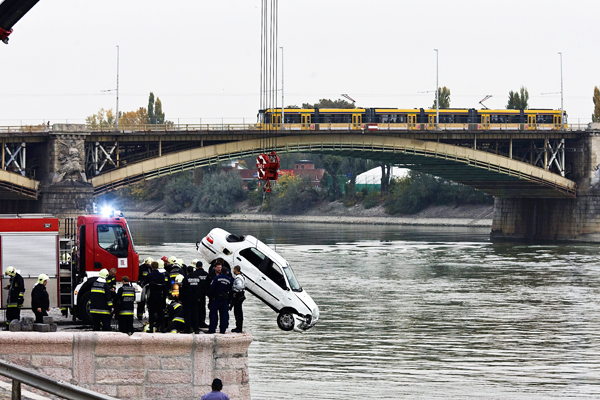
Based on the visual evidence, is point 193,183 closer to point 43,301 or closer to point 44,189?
point 44,189

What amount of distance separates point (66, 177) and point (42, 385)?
5385cm

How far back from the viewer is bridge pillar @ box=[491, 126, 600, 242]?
79.1 m

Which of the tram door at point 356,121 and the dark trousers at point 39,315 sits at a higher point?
the tram door at point 356,121

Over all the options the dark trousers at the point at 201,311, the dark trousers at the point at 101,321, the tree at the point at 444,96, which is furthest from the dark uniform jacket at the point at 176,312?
the tree at the point at 444,96

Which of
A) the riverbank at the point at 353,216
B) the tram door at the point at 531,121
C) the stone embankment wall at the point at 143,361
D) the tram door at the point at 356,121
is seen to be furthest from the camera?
the riverbank at the point at 353,216

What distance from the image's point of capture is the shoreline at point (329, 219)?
110 metres

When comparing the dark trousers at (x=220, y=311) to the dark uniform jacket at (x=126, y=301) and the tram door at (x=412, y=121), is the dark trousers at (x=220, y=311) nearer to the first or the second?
the dark uniform jacket at (x=126, y=301)

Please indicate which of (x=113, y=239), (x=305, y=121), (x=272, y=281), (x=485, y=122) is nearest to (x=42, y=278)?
(x=113, y=239)

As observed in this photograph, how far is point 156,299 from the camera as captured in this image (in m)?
19.5

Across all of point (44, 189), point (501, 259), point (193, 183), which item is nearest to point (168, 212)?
point (193, 183)

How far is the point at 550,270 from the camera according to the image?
53.7 metres

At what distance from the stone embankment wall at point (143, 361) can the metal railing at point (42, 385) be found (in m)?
4.98

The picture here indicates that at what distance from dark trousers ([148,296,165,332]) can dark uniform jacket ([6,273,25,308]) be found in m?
3.01

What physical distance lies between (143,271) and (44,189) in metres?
43.8
